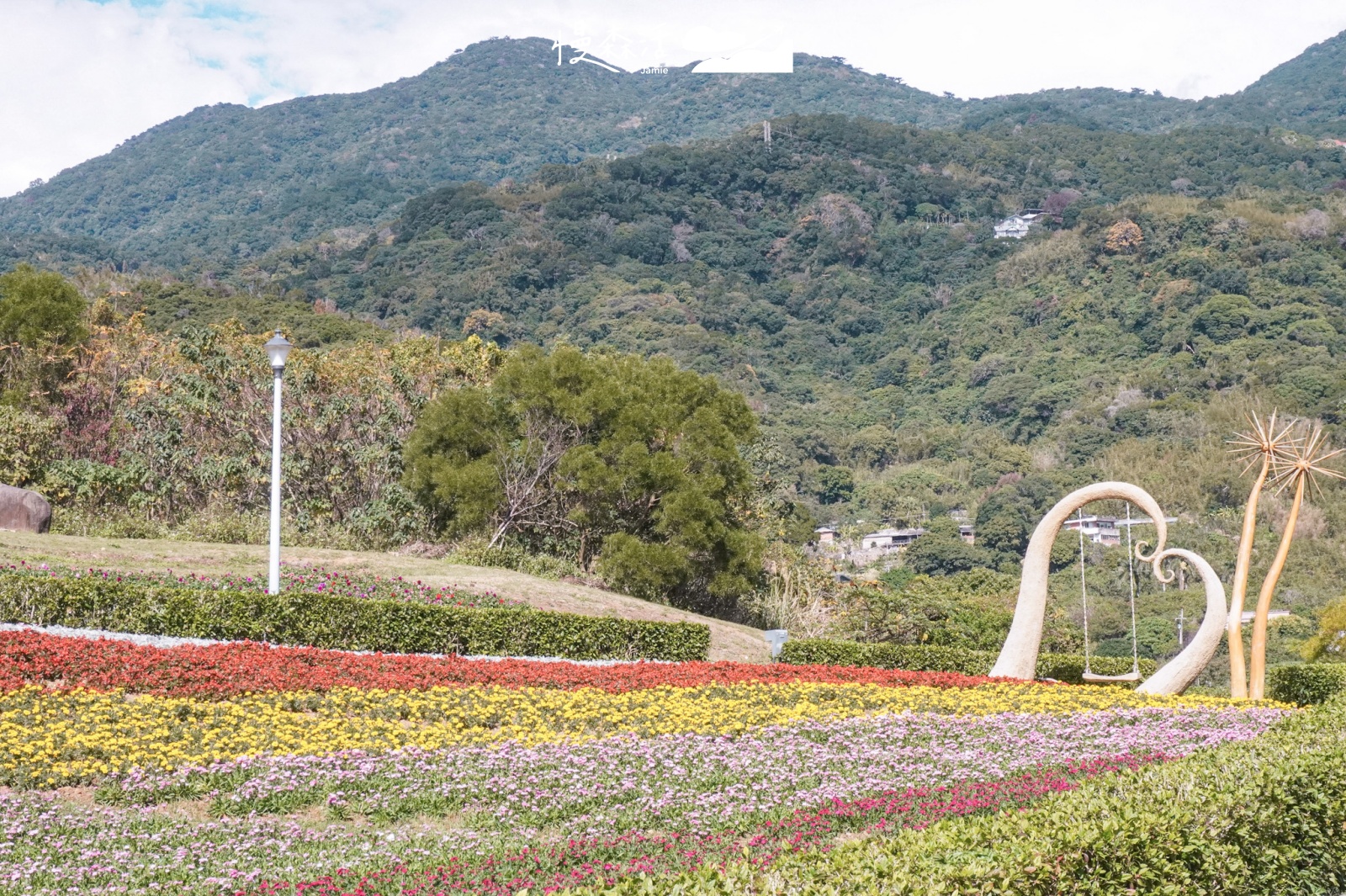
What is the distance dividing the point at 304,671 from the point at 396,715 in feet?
4.71

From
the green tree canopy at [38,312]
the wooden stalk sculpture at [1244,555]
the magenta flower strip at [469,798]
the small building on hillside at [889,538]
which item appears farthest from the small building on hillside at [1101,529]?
the magenta flower strip at [469,798]

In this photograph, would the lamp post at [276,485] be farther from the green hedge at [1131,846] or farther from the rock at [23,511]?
the green hedge at [1131,846]

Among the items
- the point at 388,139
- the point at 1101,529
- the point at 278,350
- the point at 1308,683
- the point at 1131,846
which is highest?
the point at 388,139

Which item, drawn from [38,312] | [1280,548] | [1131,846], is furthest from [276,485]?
[38,312]

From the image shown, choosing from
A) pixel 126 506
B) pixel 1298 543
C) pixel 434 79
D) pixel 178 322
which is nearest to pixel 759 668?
pixel 126 506

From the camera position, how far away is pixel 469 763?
9.05 meters

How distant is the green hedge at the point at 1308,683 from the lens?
53.3 ft

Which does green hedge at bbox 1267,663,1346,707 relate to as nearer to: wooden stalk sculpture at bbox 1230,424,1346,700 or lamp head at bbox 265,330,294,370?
wooden stalk sculpture at bbox 1230,424,1346,700

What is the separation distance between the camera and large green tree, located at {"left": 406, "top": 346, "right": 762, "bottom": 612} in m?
24.1

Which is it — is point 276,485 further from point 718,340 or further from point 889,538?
point 718,340

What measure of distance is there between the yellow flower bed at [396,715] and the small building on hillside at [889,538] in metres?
44.9

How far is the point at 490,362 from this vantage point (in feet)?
97.8

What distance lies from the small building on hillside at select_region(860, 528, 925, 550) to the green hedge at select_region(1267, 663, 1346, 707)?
41015 mm

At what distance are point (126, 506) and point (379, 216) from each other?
316 feet
